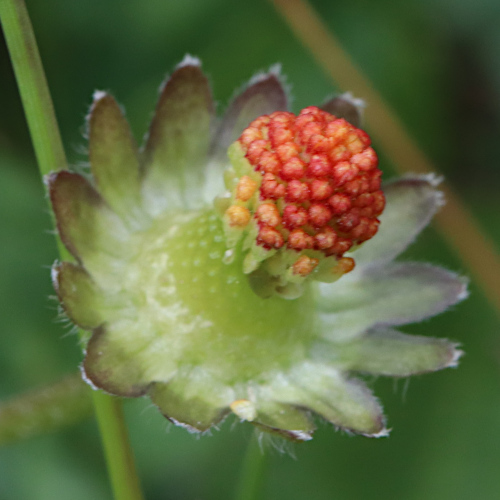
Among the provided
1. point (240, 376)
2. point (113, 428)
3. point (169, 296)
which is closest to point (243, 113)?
point (169, 296)

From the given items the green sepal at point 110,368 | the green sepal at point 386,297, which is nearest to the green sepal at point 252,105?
the green sepal at point 386,297

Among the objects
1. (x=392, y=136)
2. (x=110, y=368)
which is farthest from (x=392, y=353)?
(x=392, y=136)

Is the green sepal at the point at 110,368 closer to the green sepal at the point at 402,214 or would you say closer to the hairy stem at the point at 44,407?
the hairy stem at the point at 44,407

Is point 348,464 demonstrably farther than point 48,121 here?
Yes

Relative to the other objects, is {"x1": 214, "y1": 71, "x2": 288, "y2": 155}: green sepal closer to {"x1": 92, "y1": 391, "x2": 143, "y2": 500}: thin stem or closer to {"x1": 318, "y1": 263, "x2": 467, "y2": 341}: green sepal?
{"x1": 318, "y1": 263, "x2": 467, "y2": 341}: green sepal

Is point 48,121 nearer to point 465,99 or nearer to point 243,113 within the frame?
point 243,113

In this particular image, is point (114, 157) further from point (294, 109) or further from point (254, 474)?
point (294, 109)
